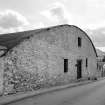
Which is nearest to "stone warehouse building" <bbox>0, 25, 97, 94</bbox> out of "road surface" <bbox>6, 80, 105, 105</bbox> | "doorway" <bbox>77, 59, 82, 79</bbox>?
"doorway" <bbox>77, 59, 82, 79</bbox>

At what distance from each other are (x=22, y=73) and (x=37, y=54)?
7.32 ft

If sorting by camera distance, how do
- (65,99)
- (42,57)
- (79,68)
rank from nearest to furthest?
(65,99) < (42,57) < (79,68)

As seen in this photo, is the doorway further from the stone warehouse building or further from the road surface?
the road surface

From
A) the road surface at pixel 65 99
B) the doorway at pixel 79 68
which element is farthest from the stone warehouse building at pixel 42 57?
the road surface at pixel 65 99

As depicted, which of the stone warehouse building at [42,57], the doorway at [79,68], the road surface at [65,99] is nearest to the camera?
the road surface at [65,99]

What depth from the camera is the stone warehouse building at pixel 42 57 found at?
10672 mm

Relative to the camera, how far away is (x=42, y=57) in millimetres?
13680

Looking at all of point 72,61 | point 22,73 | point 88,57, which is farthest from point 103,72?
point 22,73

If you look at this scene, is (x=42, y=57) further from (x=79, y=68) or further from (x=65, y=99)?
(x=79, y=68)

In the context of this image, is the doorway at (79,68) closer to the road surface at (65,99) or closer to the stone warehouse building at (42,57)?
the stone warehouse building at (42,57)

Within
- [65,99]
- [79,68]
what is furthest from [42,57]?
[79,68]

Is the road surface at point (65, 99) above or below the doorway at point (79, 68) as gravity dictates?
below

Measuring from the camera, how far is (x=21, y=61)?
37.6 feet

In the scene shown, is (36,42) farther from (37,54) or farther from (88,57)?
(88,57)
